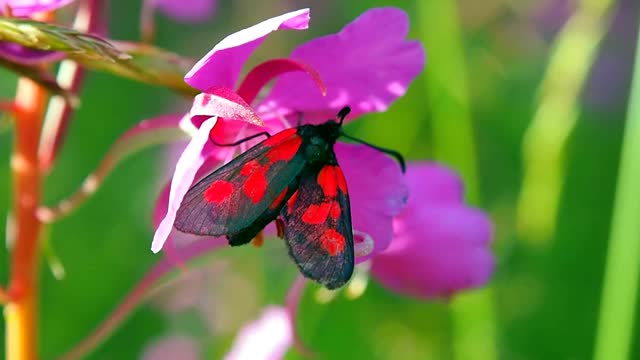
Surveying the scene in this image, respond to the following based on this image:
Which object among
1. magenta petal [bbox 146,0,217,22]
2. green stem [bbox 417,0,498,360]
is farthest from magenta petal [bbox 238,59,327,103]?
green stem [bbox 417,0,498,360]

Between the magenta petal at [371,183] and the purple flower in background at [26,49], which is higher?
the purple flower in background at [26,49]

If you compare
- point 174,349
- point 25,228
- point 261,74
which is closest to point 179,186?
point 261,74

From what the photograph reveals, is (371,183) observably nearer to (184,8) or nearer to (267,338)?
(267,338)

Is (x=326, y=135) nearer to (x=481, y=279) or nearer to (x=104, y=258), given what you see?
(x=481, y=279)

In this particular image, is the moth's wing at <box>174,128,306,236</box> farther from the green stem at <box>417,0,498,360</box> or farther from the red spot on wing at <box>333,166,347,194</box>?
the green stem at <box>417,0,498,360</box>

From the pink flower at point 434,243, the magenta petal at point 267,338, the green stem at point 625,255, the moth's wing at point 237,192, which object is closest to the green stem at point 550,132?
the green stem at point 625,255

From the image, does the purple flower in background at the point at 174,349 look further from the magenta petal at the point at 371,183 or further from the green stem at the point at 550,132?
the magenta petal at the point at 371,183
